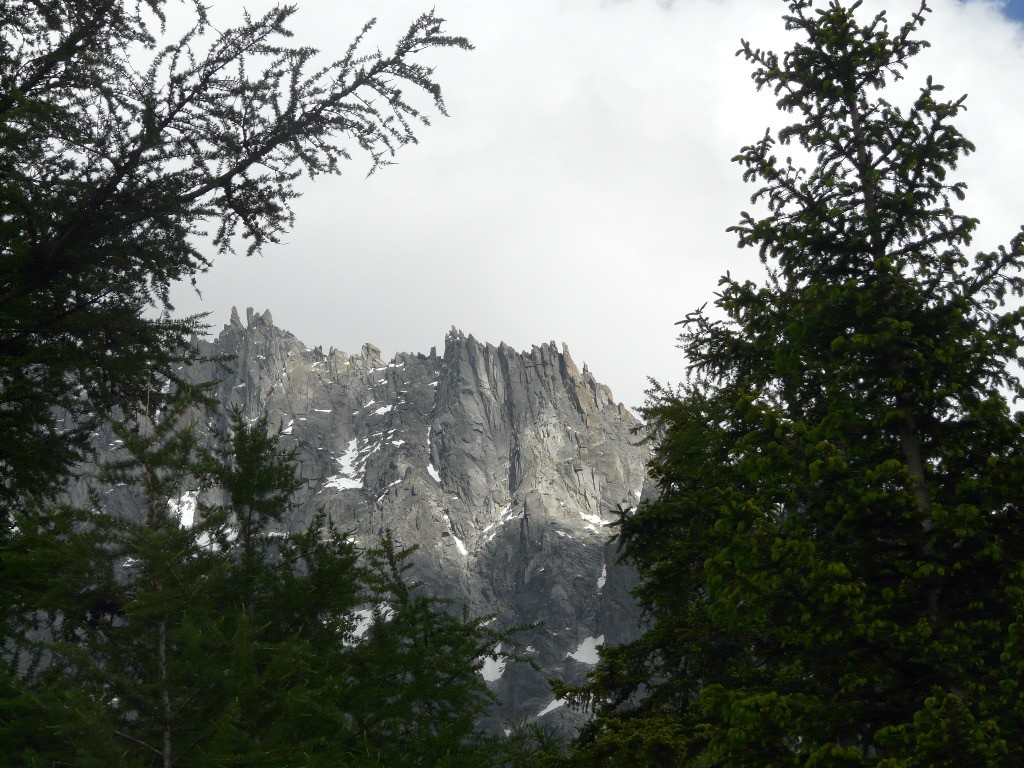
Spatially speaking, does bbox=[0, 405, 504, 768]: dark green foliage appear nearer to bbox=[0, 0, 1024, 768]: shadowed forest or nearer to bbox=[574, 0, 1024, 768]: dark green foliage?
bbox=[0, 0, 1024, 768]: shadowed forest

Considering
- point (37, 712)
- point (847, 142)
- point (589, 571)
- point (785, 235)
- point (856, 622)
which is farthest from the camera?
point (589, 571)

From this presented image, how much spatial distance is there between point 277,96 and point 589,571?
18919cm

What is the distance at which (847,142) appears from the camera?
969cm

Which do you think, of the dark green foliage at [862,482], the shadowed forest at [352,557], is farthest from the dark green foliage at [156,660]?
the dark green foliage at [862,482]

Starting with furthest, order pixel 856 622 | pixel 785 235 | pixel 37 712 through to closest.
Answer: pixel 785 235 → pixel 856 622 → pixel 37 712

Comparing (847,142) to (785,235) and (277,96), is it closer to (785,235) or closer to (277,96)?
(785,235)

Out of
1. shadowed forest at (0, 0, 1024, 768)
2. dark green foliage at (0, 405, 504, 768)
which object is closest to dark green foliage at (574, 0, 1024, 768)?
shadowed forest at (0, 0, 1024, 768)

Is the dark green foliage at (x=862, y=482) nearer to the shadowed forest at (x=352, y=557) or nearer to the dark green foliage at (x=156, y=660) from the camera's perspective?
the shadowed forest at (x=352, y=557)

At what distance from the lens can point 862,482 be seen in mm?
7145

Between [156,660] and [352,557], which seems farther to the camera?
[352,557]

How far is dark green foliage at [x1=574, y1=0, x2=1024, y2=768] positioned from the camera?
6746 mm

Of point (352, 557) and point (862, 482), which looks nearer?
point (862, 482)

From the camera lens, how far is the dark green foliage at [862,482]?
6.75 meters

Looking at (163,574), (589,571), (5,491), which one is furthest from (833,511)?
(589,571)
